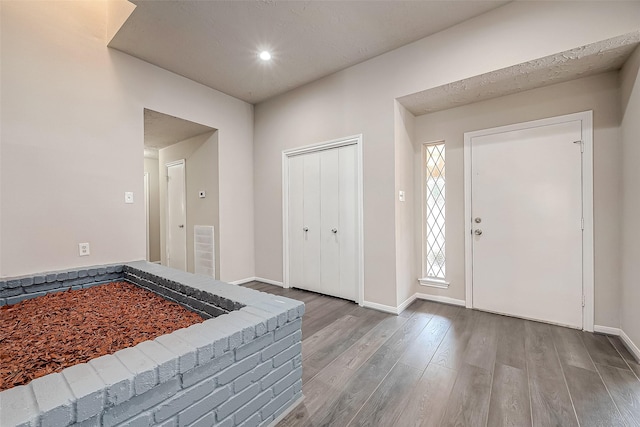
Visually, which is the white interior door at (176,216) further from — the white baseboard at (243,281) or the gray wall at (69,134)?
the gray wall at (69,134)

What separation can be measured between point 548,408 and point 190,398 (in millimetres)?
1847

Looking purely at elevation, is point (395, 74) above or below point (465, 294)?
above

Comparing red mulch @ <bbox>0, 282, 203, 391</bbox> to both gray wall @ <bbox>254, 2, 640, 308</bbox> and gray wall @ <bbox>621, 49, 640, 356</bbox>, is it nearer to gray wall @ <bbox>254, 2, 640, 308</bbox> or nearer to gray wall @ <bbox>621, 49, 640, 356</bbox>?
gray wall @ <bbox>254, 2, 640, 308</bbox>

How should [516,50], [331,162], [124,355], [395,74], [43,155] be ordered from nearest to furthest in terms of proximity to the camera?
[124,355]
[516,50]
[43,155]
[395,74]
[331,162]

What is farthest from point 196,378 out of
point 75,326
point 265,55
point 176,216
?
point 176,216

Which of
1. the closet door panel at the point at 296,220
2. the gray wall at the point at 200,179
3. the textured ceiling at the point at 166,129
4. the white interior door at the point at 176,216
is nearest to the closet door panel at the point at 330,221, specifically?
the closet door panel at the point at 296,220

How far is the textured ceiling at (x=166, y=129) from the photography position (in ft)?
10.7

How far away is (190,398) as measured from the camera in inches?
39.9

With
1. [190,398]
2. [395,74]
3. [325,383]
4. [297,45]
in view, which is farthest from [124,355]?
[395,74]

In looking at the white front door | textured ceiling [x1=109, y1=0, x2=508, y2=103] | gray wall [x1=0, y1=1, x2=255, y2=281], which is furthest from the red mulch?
the white front door

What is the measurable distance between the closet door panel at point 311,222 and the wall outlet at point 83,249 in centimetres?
225

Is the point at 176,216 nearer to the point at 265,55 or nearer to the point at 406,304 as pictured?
the point at 265,55

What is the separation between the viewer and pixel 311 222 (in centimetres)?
351

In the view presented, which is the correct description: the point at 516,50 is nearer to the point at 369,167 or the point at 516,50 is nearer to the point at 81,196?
the point at 369,167
